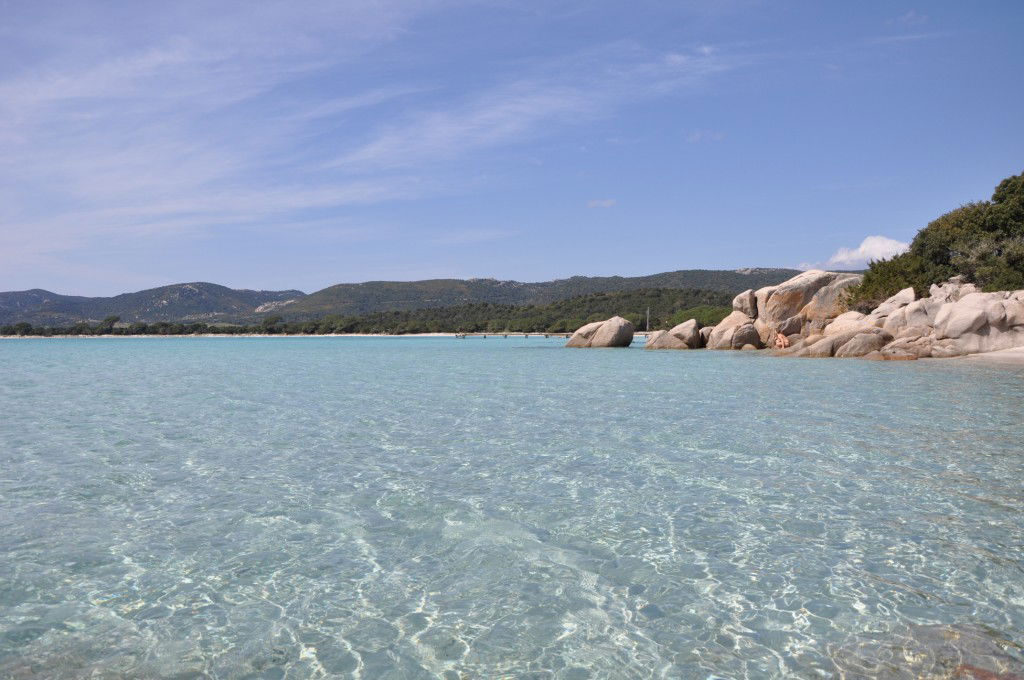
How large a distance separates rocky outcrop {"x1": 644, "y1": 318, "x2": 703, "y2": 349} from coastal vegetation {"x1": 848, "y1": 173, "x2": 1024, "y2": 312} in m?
10.8

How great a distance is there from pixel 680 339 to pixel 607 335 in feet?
25.5

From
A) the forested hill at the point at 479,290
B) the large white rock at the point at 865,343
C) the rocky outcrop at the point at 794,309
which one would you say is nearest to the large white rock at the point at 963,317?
the large white rock at the point at 865,343

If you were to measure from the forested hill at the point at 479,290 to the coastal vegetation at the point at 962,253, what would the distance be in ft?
295

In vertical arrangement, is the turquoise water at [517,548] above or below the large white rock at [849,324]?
below

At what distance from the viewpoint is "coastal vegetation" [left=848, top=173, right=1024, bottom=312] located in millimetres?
38625

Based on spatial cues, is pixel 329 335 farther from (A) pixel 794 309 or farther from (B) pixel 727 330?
(A) pixel 794 309

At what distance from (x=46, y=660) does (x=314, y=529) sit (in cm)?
292

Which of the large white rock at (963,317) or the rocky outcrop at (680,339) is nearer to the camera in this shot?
the large white rock at (963,317)

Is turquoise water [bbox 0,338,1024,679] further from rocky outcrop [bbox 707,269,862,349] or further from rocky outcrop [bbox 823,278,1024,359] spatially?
rocky outcrop [bbox 707,269,862,349]

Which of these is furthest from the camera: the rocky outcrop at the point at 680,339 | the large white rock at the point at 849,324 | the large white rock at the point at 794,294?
the rocky outcrop at the point at 680,339

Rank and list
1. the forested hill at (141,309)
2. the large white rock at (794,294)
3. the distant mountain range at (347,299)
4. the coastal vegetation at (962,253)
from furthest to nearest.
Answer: the forested hill at (141,309) < the distant mountain range at (347,299) < the large white rock at (794,294) < the coastal vegetation at (962,253)

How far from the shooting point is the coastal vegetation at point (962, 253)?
38.6 m

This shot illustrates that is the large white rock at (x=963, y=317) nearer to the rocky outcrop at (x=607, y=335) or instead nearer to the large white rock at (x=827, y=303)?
the large white rock at (x=827, y=303)

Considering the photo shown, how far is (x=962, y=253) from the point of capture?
41875 millimetres
